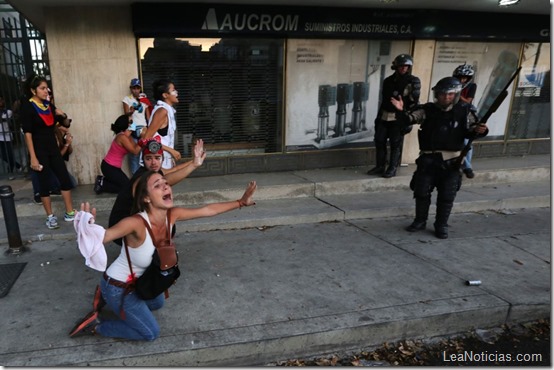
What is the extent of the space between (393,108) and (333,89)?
1.34 m

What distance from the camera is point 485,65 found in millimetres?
8195

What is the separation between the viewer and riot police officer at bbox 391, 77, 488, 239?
4768 millimetres

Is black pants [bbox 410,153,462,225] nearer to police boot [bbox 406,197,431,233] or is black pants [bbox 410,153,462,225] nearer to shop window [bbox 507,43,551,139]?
police boot [bbox 406,197,431,233]

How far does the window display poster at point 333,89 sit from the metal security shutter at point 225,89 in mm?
304

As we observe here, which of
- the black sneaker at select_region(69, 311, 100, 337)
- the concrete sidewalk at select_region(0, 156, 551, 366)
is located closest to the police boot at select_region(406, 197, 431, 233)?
the concrete sidewalk at select_region(0, 156, 551, 366)

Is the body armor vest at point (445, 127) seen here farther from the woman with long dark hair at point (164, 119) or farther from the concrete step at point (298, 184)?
the woman with long dark hair at point (164, 119)

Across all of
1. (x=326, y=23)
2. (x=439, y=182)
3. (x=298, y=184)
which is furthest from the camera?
(x=326, y=23)

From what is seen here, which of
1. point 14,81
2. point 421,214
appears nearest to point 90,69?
point 14,81

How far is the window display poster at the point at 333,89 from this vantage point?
7.14 meters

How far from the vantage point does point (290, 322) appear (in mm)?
3273

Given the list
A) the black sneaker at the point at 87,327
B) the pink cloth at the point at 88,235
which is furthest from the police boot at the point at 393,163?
the pink cloth at the point at 88,235

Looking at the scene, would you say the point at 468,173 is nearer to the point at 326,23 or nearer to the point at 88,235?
the point at 326,23

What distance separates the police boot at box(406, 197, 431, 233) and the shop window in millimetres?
4798

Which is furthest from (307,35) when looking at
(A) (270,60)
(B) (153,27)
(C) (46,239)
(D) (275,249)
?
(C) (46,239)
